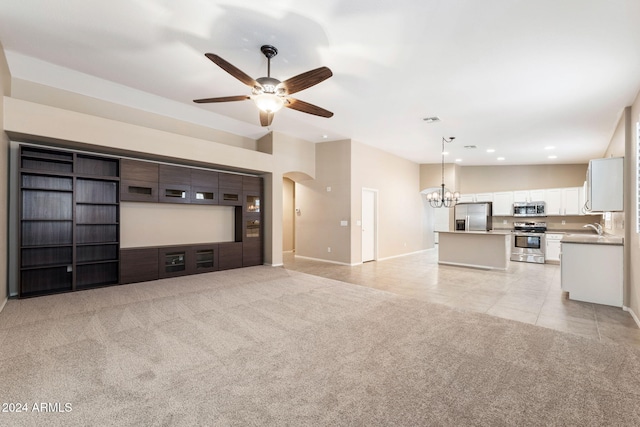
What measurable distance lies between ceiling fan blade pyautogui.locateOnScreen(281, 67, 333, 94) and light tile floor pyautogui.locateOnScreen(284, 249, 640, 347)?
11.1ft

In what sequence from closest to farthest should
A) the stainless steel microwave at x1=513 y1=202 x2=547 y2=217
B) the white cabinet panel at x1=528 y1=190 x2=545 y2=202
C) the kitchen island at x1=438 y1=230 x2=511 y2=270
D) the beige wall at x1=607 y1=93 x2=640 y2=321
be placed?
1. the beige wall at x1=607 y1=93 x2=640 y2=321
2. the kitchen island at x1=438 y1=230 x2=511 y2=270
3. the stainless steel microwave at x1=513 y1=202 x2=547 y2=217
4. the white cabinet panel at x1=528 y1=190 x2=545 y2=202

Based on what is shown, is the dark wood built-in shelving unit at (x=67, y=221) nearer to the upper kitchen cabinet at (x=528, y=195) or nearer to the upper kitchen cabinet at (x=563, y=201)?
the upper kitchen cabinet at (x=528, y=195)

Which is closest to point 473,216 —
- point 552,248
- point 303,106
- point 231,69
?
point 552,248

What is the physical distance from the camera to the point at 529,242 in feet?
26.2

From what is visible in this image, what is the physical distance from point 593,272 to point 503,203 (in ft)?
16.5

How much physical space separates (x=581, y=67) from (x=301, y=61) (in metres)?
3.27

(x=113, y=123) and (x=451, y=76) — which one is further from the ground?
(x=451, y=76)

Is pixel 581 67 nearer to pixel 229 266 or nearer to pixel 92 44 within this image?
pixel 92 44

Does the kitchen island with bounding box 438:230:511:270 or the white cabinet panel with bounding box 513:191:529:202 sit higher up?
the white cabinet panel with bounding box 513:191:529:202

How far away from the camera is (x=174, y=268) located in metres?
5.78

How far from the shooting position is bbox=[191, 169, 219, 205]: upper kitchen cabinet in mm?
6031

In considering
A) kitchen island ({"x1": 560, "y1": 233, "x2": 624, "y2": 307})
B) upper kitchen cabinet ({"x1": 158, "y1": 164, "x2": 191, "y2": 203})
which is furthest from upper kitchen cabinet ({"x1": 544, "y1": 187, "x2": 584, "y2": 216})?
upper kitchen cabinet ({"x1": 158, "y1": 164, "x2": 191, "y2": 203})

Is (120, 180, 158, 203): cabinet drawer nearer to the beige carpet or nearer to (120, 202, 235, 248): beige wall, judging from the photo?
(120, 202, 235, 248): beige wall

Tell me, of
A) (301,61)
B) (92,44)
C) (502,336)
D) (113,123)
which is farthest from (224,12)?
(502,336)
